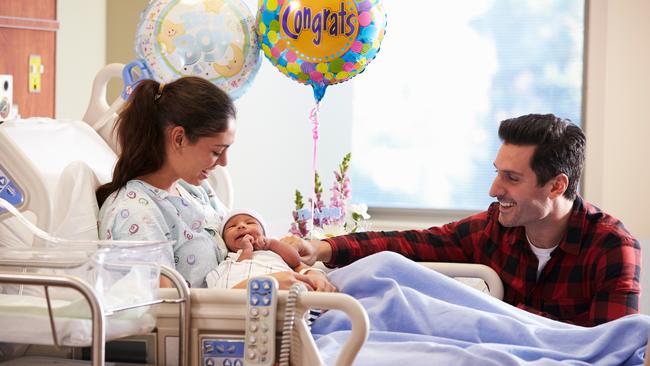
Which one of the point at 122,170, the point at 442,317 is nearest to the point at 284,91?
the point at 122,170

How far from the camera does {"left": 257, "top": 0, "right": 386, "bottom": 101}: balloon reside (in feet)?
10.3

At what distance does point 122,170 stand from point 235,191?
2679 mm

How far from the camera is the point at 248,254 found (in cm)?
232

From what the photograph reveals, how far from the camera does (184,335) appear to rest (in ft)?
6.19

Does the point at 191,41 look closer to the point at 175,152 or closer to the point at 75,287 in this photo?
the point at 175,152

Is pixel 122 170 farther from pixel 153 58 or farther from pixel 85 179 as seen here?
pixel 153 58

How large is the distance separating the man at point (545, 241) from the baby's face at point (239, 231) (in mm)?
152

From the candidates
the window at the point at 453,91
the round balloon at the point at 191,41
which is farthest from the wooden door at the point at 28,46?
the window at the point at 453,91

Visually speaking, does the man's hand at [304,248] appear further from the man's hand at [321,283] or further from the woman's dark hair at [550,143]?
the woman's dark hair at [550,143]

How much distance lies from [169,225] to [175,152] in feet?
0.55

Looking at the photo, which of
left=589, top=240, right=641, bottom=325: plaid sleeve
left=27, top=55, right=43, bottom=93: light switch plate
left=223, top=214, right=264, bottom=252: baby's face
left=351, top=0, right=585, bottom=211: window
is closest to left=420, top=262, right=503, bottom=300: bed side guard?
left=589, top=240, right=641, bottom=325: plaid sleeve

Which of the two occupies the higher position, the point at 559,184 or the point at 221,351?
the point at 559,184

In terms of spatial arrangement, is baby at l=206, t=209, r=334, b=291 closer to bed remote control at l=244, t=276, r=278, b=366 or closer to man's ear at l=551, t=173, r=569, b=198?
bed remote control at l=244, t=276, r=278, b=366

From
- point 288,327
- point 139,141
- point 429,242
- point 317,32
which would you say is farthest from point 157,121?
point 317,32
